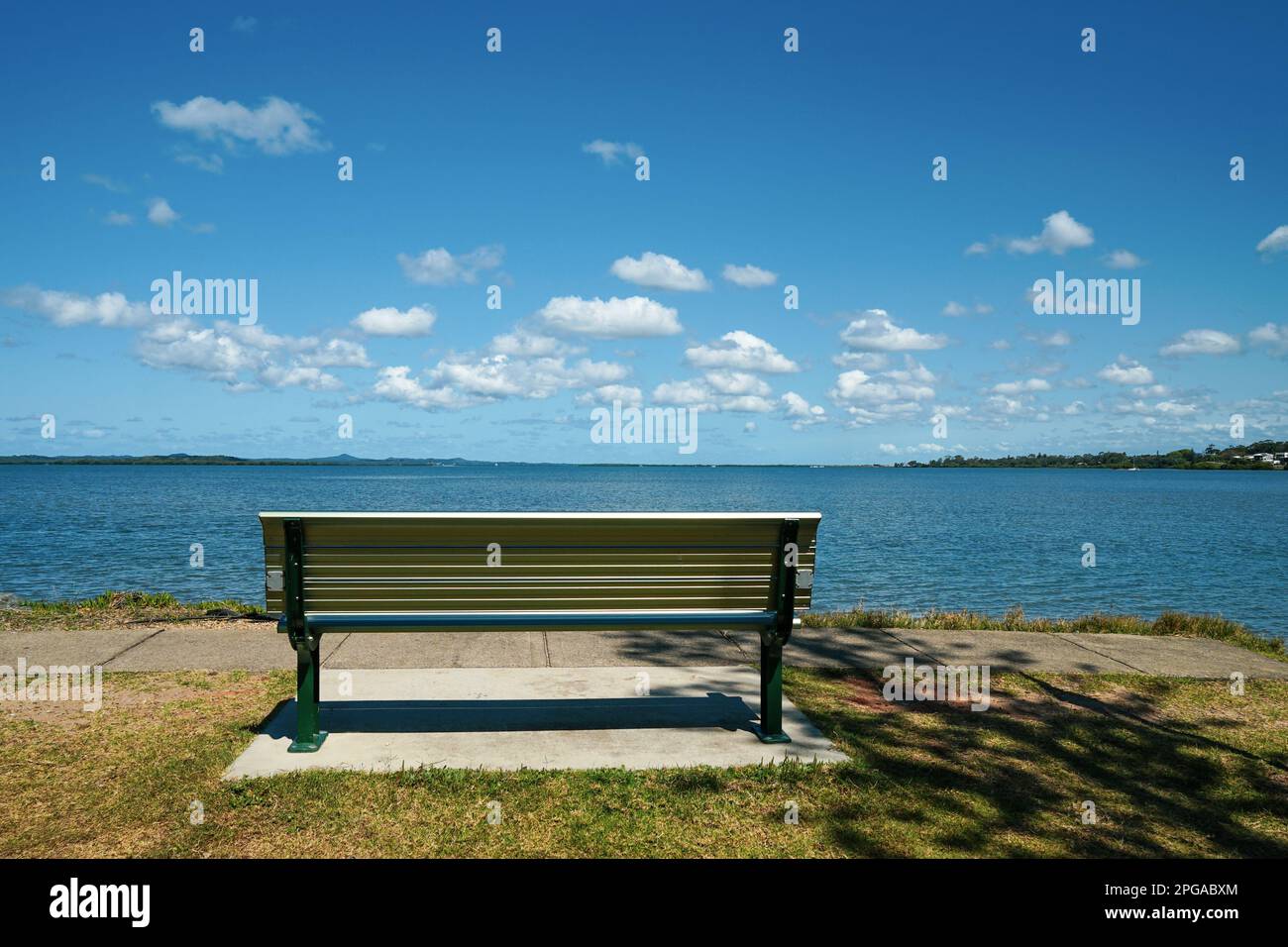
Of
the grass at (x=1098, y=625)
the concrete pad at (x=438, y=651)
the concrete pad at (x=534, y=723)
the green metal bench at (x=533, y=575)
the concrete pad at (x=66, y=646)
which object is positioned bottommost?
the grass at (x=1098, y=625)

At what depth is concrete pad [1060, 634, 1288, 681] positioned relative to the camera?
24.4 ft

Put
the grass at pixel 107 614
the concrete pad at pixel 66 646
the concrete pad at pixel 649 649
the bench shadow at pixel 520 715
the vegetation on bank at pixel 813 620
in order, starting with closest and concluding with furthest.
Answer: the bench shadow at pixel 520 715 → the concrete pad at pixel 66 646 → the concrete pad at pixel 649 649 → the grass at pixel 107 614 → the vegetation on bank at pixel 813 620

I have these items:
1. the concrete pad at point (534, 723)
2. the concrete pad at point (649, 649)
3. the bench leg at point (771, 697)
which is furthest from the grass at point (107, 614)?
the bench leg at point (771, 697)

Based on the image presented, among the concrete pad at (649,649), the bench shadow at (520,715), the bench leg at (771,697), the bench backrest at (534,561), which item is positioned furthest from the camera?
the concrete pad at (649,649)

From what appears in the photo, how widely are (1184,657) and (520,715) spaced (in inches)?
241

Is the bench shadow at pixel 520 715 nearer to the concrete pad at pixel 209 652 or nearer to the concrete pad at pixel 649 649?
the concrete pad at pixel 649 649

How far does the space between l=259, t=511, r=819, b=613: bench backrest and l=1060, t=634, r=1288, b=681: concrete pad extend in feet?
13.9

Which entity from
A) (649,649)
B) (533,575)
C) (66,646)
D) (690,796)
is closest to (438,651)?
(649,649)

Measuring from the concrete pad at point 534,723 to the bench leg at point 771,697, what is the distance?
8 cm

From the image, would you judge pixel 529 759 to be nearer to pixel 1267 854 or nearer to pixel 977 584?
pixel 1267 854

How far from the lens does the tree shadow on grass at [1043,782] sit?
155 inches

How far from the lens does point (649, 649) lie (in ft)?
24.7
